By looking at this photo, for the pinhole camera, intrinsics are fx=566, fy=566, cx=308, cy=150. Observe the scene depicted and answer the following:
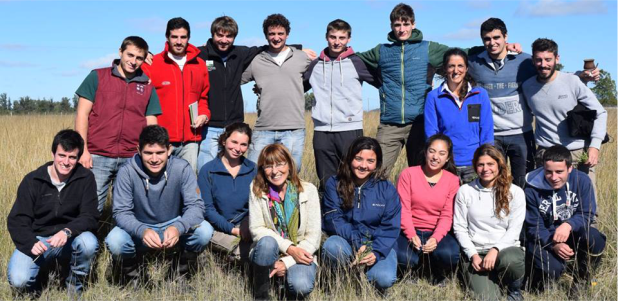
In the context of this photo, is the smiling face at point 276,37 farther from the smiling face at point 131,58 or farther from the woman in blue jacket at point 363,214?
the woman in blue jacket at point 363,214

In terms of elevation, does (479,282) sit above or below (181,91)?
below

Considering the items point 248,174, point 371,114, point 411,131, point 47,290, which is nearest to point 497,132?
point 411,131

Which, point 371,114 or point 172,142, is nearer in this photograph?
point 172,142

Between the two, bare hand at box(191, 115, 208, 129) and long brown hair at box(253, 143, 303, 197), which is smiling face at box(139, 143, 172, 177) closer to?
long brown hair at box(253, 143, 303, 197)

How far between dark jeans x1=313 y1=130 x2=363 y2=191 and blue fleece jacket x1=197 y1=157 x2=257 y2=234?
113 centimetres

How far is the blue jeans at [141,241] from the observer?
179 inches

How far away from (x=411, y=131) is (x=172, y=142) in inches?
96.2

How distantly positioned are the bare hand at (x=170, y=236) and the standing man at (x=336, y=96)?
191 cm

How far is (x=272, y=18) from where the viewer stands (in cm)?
594

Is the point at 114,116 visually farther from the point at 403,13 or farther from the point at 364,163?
the point at 403,13

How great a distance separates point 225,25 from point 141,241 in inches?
95.0

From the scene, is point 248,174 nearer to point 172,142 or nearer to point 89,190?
point 172,142

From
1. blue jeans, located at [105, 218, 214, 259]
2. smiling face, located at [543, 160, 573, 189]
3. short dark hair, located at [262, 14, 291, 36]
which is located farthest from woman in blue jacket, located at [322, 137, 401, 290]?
short dark hair, located at [262, 14, 291, 36]

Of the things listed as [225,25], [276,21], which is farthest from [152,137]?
[276,21]
